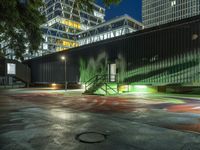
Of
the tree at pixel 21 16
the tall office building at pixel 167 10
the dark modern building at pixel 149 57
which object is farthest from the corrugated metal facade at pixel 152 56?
the tall office building at pixel 167 10

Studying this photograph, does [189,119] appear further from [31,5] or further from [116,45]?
[116,45]

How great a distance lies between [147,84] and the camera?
674 inches

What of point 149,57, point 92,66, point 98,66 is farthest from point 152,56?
point 92,66

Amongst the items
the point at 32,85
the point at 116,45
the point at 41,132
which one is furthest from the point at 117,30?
the point at 41,132

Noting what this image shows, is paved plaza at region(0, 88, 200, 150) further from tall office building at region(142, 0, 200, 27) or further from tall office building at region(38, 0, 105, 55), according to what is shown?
tall office building at region(142, 0, 200, 27)

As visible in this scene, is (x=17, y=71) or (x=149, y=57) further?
(x=17, y=71)

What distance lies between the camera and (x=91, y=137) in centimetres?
450

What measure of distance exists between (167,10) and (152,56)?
132 meters

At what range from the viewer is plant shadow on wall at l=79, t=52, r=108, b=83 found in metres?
21.3

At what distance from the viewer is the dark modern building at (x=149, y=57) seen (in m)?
14.5

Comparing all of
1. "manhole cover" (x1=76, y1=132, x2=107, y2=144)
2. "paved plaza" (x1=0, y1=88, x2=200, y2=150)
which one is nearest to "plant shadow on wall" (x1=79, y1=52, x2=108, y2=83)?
"paved plaza" (x1=0, y1=88, x2=200, y2=150)

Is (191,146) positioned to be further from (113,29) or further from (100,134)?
(113,29)

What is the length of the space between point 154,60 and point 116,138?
13.5m

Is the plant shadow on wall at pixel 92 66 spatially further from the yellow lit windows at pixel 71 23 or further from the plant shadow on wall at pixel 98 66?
the yellow lit windows at pixel 71 23
